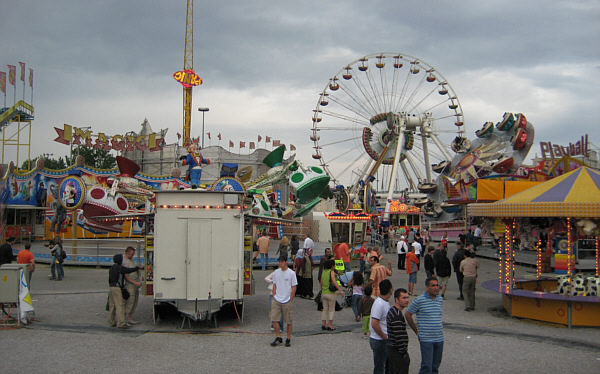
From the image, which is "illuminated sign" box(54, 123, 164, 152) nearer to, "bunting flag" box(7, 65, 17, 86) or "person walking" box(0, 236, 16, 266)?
"bunting flag" box(7, 65, 17, 86)

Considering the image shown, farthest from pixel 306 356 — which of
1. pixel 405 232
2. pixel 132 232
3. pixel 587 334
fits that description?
pixel 132 232

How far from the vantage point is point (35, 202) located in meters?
31.4

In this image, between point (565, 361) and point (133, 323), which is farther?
point (133, 323)

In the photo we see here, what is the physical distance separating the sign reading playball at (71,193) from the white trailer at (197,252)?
12920 millimetres

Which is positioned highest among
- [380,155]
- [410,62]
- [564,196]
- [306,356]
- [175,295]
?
[410,62]

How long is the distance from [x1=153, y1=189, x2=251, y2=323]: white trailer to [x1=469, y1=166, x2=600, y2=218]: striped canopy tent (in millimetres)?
5663

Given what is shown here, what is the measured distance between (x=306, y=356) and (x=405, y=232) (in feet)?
78.2

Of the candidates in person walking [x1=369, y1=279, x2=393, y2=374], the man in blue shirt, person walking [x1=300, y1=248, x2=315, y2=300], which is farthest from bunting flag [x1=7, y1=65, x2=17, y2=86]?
the man in blue shirt

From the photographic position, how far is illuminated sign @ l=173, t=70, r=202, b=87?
58.1 metres

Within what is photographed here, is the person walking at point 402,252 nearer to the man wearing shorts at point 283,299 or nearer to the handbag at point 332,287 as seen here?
the handbag at point 332,287

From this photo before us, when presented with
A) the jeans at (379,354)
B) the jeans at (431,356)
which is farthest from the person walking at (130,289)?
the jeans at (431,356)

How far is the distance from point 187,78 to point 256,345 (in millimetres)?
53625

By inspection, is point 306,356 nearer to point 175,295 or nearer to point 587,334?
point 175,295

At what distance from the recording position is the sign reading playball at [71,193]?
20953 millimetres
